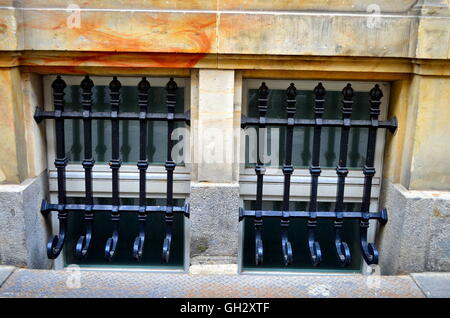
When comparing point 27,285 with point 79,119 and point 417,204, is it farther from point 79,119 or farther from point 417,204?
point 417,204

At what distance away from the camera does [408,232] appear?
3.75 m

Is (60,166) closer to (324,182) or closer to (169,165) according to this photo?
(169,165)

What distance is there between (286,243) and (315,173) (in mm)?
602

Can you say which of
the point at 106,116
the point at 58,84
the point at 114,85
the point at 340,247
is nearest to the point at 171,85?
the point at 114,85

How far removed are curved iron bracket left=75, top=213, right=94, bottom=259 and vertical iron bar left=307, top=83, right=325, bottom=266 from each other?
68.1 inches

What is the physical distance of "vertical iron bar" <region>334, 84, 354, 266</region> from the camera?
3793mm

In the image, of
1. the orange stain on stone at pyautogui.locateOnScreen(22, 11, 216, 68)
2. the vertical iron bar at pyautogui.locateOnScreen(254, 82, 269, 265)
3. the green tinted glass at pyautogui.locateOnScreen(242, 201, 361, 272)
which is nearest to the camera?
the orange stain on stone at pyautogui.locateOnScreen(22, 11, 216, 68)

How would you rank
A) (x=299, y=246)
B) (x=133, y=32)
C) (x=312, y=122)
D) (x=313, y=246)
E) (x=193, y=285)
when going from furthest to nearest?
1. (x=299, y=246)
2. (x=313, y=246)
3. (x=312, y=122)
4. (x=193, y=285)
5. (x=133, y=32)

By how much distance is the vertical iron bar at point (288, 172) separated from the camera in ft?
12.4

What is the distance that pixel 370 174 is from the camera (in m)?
3.90

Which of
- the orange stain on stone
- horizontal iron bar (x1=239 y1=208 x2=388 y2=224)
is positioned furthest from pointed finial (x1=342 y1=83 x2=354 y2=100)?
the orange stain on stone

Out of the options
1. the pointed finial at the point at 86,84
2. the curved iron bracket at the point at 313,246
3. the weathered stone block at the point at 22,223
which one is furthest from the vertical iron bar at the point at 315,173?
the weathered stone block at the point at 22,223

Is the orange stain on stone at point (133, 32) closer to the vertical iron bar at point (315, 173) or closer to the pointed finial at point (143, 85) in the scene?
the pointed finial at point (143, 85)

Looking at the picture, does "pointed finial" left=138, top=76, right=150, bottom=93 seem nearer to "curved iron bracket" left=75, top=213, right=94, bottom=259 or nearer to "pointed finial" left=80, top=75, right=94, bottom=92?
"pointed finial" left=80, top=75, right=94, bottom=92
